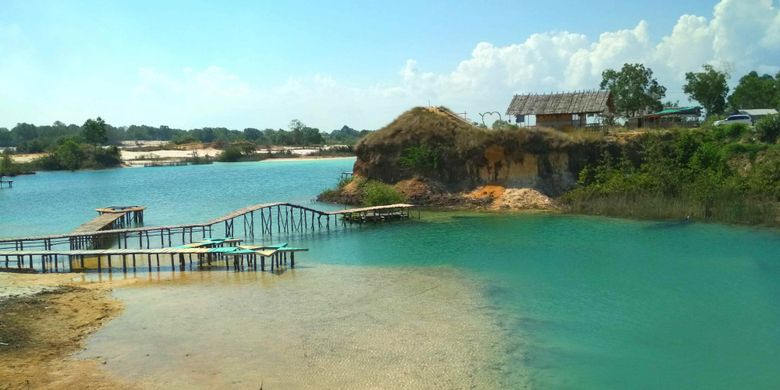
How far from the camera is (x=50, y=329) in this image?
744 inches

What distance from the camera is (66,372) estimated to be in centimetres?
1575

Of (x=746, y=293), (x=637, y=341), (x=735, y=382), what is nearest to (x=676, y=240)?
(x=746, y=293)

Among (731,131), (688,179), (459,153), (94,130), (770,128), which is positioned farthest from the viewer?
(94,130)

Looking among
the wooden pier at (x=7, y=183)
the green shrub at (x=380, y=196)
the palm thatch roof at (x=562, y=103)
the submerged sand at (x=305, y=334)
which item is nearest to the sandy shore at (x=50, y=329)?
the submerged sand at (x=305, y=334)

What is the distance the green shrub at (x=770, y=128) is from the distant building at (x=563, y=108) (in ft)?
35.6

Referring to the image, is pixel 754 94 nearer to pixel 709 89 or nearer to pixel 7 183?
pixel 709 89

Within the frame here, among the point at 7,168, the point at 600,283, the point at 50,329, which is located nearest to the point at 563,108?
the point at 600,283

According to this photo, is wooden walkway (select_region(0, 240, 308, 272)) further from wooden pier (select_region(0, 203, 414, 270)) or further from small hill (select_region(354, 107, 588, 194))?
small hill (select_region(354, 107, 588, 194))

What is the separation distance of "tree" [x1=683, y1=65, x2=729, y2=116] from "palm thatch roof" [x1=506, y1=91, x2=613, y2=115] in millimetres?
25355

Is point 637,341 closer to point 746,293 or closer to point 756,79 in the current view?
point 746,293

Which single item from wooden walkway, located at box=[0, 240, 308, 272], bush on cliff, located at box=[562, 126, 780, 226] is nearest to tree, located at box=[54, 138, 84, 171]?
wooden walkway, located at box=[0, 240, 308, 272]

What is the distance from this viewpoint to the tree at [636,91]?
6325cm

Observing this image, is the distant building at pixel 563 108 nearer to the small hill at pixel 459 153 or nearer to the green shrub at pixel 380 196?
the small hill at pixel 459 153

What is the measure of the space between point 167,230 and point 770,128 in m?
41.5
